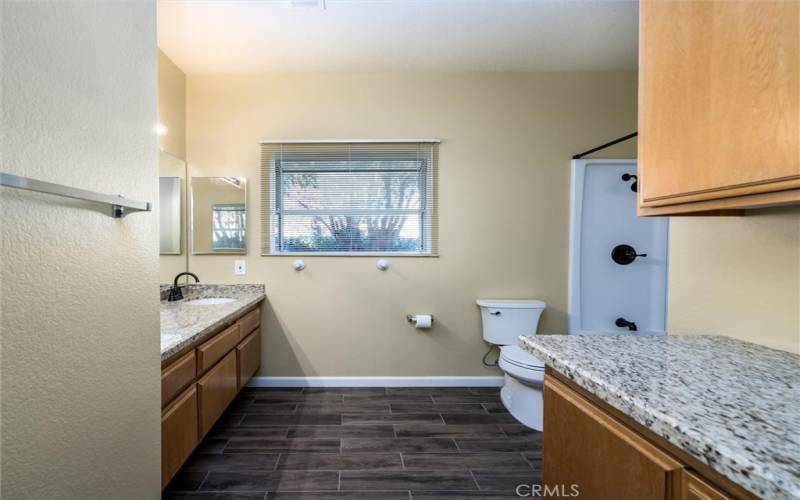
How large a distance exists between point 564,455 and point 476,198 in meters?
1.91

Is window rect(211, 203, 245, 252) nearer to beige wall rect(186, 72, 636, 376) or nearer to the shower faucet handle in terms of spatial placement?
beige wall rect(186, 72, 636, 376)

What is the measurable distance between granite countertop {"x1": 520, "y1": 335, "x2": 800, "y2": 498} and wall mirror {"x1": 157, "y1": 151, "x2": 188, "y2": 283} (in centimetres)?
249

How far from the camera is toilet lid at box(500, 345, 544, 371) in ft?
6.20

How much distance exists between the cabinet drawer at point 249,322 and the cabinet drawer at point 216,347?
0.08 metres

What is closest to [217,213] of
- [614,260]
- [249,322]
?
[249,322]

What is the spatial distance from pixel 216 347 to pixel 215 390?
245 mm

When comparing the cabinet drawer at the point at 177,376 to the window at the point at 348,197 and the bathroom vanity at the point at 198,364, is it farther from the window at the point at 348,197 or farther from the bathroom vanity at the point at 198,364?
the window at the point at 348,197

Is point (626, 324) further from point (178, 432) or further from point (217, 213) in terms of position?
point (217, 213)

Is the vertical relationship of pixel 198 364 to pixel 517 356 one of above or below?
above

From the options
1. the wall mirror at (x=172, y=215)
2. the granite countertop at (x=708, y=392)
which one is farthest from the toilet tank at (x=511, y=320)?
the wall mirror at (x=172, y=215)

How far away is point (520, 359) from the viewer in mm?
1979

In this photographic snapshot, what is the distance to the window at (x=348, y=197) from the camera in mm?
2418

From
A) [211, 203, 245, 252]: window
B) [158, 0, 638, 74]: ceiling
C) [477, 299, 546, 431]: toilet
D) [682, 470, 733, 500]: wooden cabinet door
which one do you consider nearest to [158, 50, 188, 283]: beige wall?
[158, 0, 638, 74]: ceiling

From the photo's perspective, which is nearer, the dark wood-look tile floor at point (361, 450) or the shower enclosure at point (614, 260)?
the dark wood-look tile floor at point (361, 450)
